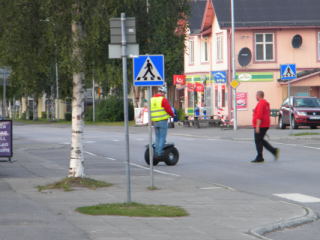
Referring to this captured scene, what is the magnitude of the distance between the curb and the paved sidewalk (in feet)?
0.43

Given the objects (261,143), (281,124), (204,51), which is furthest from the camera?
(204,51)

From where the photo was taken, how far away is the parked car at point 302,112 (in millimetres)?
45281

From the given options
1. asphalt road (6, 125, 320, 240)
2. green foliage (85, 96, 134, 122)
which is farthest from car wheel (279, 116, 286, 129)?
green foliage (85, 96, 134, 122)

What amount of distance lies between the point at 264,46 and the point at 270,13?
2261mm

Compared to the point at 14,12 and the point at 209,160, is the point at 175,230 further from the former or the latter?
the point at 209,160

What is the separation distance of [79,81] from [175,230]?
6.78 m

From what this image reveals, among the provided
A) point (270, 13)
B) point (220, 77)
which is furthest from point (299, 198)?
point (270, 13)

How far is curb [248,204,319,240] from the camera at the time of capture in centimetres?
1122

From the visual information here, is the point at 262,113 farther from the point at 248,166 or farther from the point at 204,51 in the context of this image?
the point at 204,51

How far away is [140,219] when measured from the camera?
1221 centimetres

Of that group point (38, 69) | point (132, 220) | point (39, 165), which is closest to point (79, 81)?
point (38, 69)

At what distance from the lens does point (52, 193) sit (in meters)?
16.0

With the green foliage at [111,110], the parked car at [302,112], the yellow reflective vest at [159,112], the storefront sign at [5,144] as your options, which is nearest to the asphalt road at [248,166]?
the yellow reflective vest at [159,112]

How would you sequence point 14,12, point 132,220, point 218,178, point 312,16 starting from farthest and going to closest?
Answer: point 312,16, point 218,178, point 14,12, point 132,220
